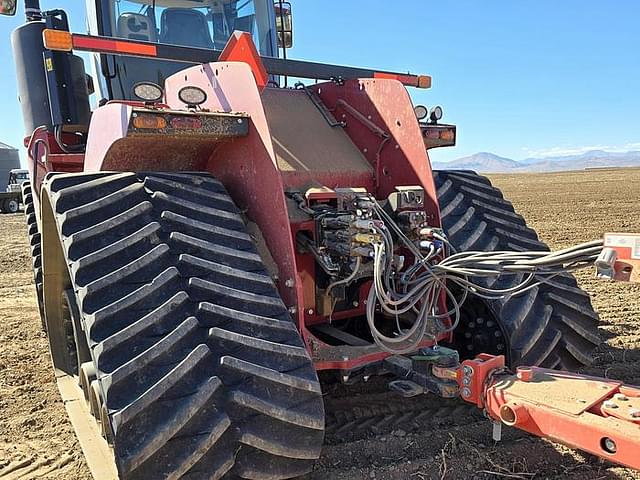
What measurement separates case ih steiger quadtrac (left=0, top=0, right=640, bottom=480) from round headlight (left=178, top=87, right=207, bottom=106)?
0.05ft

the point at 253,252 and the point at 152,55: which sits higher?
the point at 152,55

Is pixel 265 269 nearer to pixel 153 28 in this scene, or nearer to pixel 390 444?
pixel 390 444

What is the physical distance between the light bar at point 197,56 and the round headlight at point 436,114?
0.54m

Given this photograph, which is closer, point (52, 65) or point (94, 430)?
point (94, 430)

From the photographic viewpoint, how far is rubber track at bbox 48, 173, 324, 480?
2031 millimetres

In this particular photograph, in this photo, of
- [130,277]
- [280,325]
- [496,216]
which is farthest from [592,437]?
[496,216]

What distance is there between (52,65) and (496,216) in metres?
3.46

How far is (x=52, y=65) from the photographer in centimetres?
434

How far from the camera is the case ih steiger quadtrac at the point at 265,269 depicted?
2.10 meters

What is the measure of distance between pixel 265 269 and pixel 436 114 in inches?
80.6

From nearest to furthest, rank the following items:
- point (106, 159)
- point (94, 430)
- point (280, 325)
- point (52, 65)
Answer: point (280, 325)
point (106, 159)
point (94, 430)
point (52, 65)

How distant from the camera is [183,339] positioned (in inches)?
85.1

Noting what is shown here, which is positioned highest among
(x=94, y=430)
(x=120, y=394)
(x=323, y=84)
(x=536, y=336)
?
(x=323, y=84)

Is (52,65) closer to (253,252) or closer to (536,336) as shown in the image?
(253,252)
